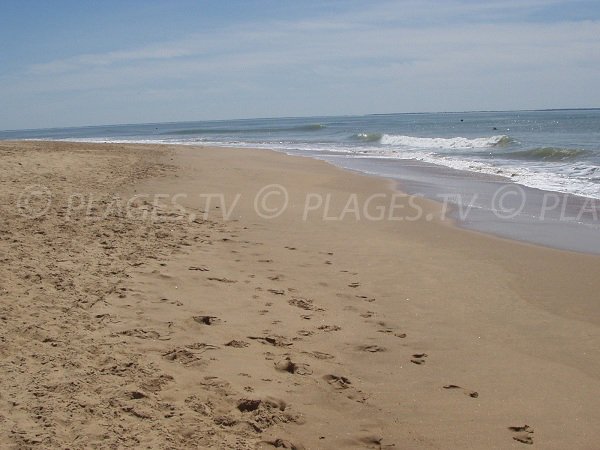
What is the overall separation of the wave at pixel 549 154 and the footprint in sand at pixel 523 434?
709 inches

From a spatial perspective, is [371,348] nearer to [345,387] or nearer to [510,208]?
[345,387]

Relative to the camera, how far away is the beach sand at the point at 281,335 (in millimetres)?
3162

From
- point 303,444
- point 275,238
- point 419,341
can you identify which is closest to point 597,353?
point 419,341

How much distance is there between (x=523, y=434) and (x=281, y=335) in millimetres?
1795

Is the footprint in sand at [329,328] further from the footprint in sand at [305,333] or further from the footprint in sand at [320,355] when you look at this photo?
the footprint in sand at [320,355]

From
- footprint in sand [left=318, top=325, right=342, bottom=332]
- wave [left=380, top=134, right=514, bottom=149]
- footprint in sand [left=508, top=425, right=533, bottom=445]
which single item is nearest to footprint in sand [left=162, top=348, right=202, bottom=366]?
footprint in sand [left=318, top=325, right=342, bottom=332]

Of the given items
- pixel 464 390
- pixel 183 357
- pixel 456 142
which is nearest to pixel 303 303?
pixel 183 357

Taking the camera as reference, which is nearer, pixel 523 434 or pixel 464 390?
pixel 523 434

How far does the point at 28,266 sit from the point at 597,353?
452cm

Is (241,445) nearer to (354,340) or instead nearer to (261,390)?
(261,390)

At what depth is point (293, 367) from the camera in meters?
3.89

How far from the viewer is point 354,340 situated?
14.5 feet

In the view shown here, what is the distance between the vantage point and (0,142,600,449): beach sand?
3.16 meters

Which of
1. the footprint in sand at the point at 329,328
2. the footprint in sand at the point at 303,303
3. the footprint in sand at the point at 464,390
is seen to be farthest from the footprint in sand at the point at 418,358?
the footprint in sand at the point at 303,303
